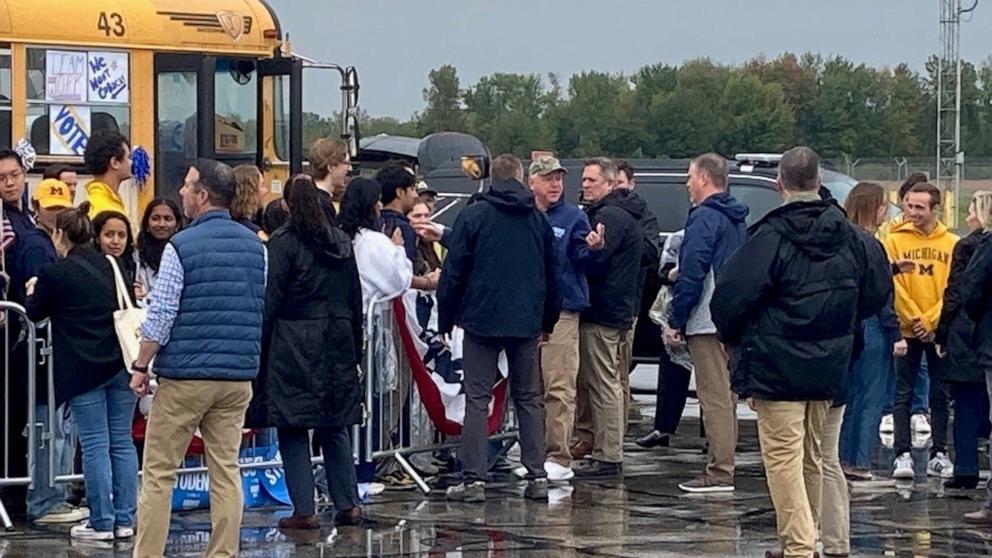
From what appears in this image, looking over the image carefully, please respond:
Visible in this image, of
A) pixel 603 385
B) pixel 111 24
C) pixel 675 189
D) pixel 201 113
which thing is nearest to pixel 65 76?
pixel 111 24

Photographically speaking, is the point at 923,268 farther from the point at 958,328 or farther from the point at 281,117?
the point at 281,117

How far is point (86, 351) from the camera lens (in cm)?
888

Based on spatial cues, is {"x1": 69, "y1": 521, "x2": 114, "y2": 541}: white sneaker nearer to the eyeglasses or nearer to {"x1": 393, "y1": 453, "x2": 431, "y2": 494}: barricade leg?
the eyeglasses

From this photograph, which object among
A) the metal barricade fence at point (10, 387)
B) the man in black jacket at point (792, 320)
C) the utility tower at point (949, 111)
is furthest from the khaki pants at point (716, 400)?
the utility tower at point (949, 111)

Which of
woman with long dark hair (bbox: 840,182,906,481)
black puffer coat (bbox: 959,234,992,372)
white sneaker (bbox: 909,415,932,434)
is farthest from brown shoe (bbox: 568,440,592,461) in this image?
black puffer coat (bbox: 959,234,992,372)

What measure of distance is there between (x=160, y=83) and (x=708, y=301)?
23.1ft

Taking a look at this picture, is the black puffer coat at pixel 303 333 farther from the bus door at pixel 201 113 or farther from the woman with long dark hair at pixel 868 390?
the bus door at pixel 201 113

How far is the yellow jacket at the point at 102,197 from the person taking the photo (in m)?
9.67

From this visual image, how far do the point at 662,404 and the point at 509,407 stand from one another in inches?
65.9

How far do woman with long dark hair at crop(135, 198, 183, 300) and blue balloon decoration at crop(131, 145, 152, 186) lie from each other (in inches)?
238

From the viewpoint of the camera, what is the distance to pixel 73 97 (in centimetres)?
1552

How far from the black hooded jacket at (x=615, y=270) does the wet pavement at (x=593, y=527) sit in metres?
1.09

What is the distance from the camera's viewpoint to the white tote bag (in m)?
8.78

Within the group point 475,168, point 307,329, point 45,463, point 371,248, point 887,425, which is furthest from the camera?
point 475,168
